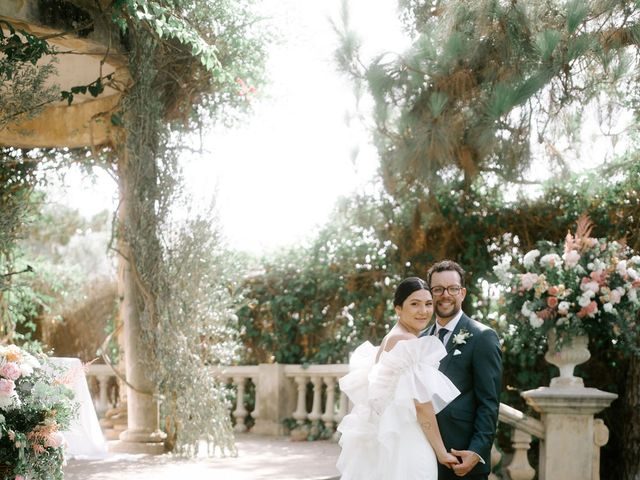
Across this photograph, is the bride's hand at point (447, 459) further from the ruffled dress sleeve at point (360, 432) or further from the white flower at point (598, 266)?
the white flower at point (598, 266)

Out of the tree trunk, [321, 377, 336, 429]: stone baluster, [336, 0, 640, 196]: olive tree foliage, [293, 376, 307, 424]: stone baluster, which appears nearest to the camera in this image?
[336, 0, 640, 196]: olive tree foliage

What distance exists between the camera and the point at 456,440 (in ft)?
11.0

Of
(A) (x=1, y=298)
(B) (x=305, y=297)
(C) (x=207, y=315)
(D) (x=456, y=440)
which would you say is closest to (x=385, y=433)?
(D) (x=456, y=440)

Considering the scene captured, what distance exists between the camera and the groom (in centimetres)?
330

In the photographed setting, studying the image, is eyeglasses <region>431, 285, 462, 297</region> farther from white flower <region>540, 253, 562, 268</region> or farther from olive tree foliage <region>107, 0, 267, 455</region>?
olive tree foliage <region>107, 0, 267, 455</region>

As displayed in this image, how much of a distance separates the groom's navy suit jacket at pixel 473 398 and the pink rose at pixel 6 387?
2.11 m

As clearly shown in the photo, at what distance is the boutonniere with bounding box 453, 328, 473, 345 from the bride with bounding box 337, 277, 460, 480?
5.9 inches

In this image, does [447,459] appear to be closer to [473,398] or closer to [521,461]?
[473,398]

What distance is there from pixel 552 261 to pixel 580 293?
0.29 m

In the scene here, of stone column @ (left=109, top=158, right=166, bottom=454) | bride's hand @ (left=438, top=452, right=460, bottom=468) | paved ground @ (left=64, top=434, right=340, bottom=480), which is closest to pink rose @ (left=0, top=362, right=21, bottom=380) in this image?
paved ground @ (left=64, top=434, right=340, bottom=480)

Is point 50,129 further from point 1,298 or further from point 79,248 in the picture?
point 79,248

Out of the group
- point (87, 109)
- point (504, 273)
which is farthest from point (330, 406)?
point (87, 109)

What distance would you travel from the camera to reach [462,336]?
3.41 meters

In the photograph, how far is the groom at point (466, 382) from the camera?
330 centimetres
